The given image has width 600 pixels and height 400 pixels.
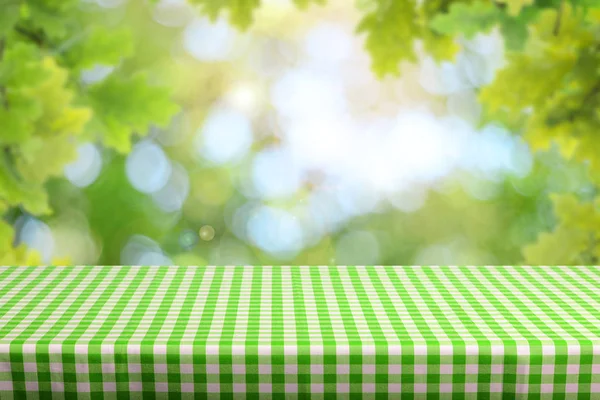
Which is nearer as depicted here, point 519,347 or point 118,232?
point 519,347

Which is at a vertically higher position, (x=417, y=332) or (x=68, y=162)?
(x=68, y=162)

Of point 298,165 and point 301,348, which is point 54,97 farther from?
point 301,348

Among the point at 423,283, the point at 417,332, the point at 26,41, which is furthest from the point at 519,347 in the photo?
the point at 26,41

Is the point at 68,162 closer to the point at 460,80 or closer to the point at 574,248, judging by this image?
the point at 460,80

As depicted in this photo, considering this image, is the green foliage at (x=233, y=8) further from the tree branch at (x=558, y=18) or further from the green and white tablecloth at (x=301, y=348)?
the green and white tablecloth at (x=301, y=348)

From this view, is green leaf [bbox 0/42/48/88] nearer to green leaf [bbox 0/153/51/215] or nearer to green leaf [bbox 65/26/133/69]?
green leaf [bbox 65/26/133/69]

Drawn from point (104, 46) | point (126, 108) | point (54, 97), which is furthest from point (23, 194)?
point (104, 46)

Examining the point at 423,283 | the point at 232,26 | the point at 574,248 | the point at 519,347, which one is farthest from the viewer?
the point at 574,248

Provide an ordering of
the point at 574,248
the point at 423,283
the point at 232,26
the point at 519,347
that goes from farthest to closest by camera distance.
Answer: the point at 574,248, the point at 232,26, the point at 423,283, the point at 519,347
